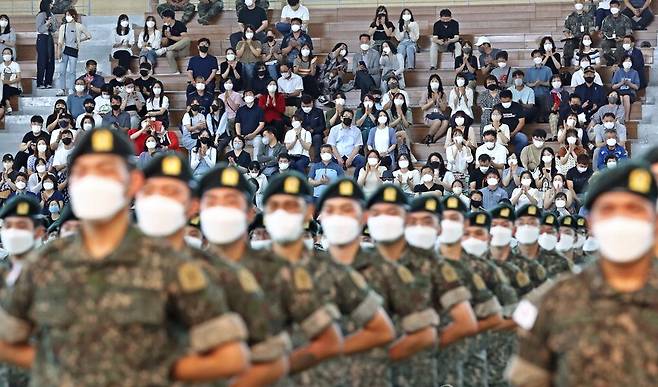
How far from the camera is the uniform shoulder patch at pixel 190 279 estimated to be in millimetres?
6336

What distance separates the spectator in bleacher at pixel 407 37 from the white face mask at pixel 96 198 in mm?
22554

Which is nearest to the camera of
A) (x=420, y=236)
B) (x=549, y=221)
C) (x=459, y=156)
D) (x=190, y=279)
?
(x=190, y=279)

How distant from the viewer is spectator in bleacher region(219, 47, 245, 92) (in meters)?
28.0

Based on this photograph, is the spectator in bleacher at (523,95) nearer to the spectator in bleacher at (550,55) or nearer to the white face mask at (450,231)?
the spectator in bleacher at (550,55)

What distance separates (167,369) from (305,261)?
2488 millimetres

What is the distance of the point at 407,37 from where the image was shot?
29.1m

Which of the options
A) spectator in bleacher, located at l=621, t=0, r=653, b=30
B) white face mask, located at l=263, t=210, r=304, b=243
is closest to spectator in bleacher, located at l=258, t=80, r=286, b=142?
spectator in bleacher, located at l=621, t=0, r=653, b=30

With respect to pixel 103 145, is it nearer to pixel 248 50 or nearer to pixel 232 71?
pixel 232 71

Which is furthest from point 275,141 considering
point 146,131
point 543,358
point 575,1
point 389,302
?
point 543,358

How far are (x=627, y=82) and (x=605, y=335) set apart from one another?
20726mm

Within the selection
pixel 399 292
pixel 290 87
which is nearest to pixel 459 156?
pixel 290 87

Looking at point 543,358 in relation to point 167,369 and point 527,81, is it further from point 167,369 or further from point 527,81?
point 527,81

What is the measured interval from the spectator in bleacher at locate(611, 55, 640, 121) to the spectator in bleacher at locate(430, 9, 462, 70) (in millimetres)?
3051

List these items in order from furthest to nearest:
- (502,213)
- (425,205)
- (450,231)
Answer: (502,213)
(450,231)
(425,205)
